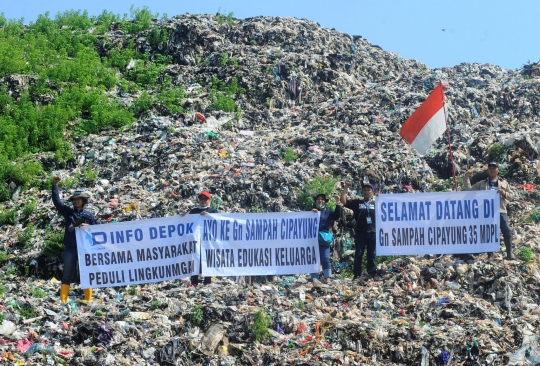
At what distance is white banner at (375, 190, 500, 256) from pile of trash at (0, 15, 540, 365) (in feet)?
1.60

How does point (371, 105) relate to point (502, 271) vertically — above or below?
above

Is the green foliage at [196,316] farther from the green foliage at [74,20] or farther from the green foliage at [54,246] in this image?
the green foliage at [74,20]

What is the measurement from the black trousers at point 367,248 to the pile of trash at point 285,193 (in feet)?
0.69

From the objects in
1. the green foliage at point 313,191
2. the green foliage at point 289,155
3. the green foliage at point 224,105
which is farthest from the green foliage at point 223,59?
the green foliage at point 313,191

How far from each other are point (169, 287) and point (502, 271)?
4549 mm

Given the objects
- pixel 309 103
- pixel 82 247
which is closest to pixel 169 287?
pixel 82 247

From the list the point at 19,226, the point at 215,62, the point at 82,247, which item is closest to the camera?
the point at 82,247

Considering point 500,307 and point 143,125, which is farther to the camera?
point 143,125

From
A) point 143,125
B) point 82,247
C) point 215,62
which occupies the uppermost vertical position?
point 215,62

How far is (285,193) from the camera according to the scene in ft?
42.7

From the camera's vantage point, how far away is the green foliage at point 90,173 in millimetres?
14445

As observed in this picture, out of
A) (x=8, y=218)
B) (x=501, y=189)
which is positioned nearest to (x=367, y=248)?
(x=501, y=189)

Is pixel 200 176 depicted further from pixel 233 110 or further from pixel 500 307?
pixel 500 307

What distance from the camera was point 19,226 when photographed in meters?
13.1
